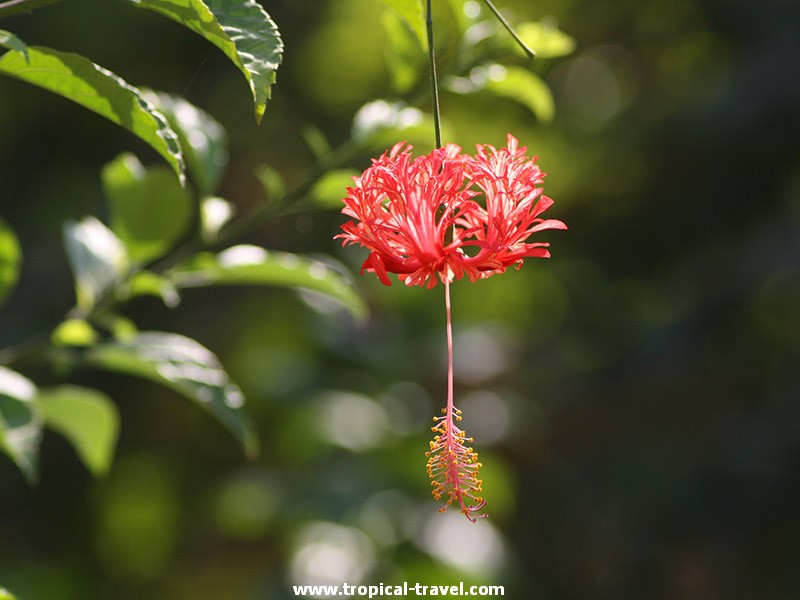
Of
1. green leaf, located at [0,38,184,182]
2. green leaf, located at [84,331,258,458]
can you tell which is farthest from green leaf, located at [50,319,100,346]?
green leaf, located at [0,38,184,182]

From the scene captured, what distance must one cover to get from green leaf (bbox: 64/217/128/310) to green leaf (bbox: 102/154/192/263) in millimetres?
29

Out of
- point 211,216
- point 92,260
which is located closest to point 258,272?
point 211,216

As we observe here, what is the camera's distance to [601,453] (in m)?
3.86

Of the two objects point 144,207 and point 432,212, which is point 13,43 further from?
point 144,207

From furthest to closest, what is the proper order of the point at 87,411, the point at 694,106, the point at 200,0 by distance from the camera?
the point at 694,106 → the point at 87,411 → the point at 200,0

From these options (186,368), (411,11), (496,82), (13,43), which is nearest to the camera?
(13,43)

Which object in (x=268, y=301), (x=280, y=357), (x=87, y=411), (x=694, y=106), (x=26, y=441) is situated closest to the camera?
(x=26, y=441)

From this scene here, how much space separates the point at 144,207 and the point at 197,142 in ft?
0.38

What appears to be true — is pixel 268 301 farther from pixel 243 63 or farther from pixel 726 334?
pixel 243 63

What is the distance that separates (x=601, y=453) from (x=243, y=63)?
3.36 meters

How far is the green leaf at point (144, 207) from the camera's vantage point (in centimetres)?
133

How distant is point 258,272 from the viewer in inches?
52.6

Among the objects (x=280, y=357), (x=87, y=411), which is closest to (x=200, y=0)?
(x=87, y=411)

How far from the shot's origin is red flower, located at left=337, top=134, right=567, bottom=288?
0.86 meters
